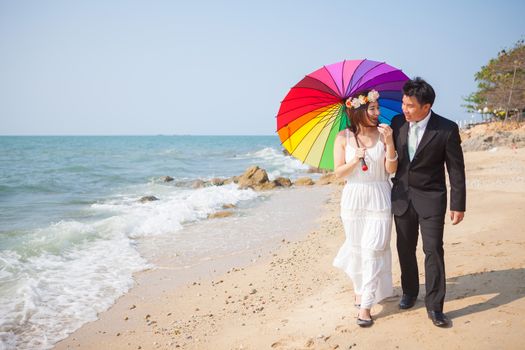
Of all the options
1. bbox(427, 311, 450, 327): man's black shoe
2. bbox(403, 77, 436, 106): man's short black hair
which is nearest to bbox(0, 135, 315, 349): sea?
bbox(427, 311, 450, 327): man's black shoe

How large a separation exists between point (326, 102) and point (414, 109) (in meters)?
1.23

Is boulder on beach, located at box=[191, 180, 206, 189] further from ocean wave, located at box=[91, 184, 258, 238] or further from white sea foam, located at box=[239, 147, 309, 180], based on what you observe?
white sea foam, located at box=[239, 147, 309, 180]

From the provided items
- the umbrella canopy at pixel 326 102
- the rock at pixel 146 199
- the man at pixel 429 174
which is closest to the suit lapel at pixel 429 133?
the man at pixel 429 174

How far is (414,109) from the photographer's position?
12.3 feet

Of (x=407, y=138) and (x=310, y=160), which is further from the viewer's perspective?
(x=310, y=160)

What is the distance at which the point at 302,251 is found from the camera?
8.33 metres

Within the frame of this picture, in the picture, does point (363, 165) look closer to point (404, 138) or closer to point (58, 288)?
point (404, 138)

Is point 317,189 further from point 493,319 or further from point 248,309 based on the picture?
point 493,319

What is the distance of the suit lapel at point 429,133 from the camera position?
12.2ft

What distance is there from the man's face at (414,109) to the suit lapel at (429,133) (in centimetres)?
9

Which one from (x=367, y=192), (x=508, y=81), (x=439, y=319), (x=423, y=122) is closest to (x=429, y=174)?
(x=423, y=122)

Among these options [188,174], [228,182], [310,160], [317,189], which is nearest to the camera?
[310,160]

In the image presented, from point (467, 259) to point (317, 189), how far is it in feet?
44.4

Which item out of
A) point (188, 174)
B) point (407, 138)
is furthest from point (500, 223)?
point (188, 174)
